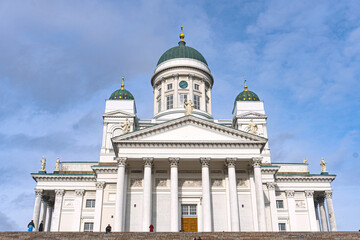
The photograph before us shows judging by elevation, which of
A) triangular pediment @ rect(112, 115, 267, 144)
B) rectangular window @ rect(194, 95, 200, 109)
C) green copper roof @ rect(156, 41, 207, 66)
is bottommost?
triangular pediment @ rect(112, 115, 267, 144)

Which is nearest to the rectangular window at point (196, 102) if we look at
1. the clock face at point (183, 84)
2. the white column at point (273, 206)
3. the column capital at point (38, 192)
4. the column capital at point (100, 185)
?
the clock face at point (183, 84)

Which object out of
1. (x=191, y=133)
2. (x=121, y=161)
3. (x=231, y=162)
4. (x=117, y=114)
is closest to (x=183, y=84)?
(x=117, y=114)

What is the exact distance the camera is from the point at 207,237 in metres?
23.5

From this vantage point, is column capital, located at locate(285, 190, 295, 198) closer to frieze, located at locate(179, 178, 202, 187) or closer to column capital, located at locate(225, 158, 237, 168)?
column capital, located at locate(225, 158, 237, 168)

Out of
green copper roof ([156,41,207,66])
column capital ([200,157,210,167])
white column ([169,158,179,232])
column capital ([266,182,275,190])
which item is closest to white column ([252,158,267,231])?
column capital ([200,157,210,167])

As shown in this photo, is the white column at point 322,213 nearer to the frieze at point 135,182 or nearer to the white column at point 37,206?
the frieze at point 135,182

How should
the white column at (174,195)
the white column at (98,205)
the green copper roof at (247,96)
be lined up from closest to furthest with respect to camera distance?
the white column at (174,195)
the white column at (98,205)
the green copper roof at (247,96)

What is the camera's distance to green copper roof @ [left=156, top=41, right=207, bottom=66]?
5349cm

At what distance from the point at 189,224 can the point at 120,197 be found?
7.01 meters

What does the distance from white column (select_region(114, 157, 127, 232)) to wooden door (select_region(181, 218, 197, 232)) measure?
5969mm

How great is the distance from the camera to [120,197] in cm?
3216

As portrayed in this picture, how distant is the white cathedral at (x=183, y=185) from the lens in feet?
109

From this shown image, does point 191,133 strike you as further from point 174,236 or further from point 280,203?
point 280,203

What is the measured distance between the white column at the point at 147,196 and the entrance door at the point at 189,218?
164 inches
